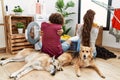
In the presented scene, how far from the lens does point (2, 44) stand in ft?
11.9

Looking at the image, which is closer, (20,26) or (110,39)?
(20,26)

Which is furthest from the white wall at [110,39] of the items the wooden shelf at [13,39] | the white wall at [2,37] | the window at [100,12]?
the white wall at [2,37]

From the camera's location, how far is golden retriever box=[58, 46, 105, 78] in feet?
8.41

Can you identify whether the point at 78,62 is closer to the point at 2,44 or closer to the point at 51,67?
the point at 51,67

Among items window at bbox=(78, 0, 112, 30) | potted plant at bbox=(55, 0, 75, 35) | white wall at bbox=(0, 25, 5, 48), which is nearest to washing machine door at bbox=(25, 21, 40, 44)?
white wall at bbox=(0, 25, 5, 48)

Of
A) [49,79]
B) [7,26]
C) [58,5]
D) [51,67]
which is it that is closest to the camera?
[49,79]

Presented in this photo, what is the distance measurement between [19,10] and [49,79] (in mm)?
2045

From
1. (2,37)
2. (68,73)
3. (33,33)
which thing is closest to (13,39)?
(2,37)

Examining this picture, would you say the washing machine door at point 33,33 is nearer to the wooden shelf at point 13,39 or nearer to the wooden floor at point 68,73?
the wooden shelf at point 13,39

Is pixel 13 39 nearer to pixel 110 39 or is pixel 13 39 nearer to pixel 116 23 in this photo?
pixel 116 23

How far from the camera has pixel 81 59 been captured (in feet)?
8.59

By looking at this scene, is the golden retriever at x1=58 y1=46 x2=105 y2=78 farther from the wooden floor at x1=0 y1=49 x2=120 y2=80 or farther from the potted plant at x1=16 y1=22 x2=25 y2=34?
the potted plant at x1=16 y1=22 x2=25 y2=34

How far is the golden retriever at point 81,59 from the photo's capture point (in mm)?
2564

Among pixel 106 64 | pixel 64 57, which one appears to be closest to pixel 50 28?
pixel 64 57
